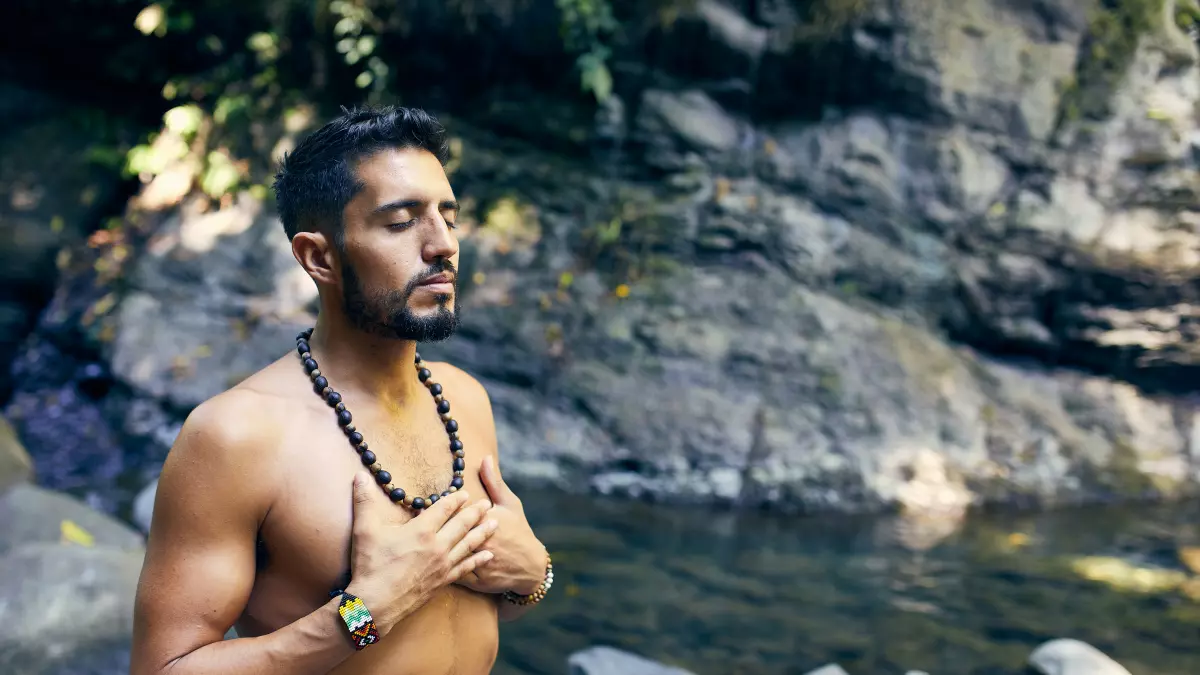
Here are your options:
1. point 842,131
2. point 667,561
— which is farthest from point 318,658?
point 842,131

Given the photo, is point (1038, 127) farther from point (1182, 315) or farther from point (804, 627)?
point (804, 627)

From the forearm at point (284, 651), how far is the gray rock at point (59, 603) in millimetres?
2256

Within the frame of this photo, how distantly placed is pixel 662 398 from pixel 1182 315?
4267mm

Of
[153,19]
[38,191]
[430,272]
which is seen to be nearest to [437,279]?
[430,272]

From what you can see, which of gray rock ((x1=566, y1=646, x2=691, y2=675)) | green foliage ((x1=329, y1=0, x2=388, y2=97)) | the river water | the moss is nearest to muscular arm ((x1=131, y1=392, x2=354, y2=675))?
gray rock ((x1=566, y1=646, x2=691, y2=675))

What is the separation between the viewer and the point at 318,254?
6.24 feet

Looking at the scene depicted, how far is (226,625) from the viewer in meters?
1.71

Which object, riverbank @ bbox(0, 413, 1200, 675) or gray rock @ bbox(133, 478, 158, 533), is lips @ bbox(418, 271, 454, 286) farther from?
gray rock @ bbox(133, 478, 158, 533)

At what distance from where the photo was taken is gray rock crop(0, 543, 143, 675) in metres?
3.48

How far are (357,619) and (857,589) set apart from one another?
4.26 meters

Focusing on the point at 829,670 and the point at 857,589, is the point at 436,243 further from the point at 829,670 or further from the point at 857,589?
the point at 857,589

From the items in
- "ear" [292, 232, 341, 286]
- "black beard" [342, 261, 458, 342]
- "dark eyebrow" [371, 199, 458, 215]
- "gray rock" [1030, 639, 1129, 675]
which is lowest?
"gray rock" [1030, 639, 1129, 675]

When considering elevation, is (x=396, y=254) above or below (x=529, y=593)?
above

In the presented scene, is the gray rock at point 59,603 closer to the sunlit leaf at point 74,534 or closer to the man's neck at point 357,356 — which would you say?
the sunlit leaf at point 74,534
